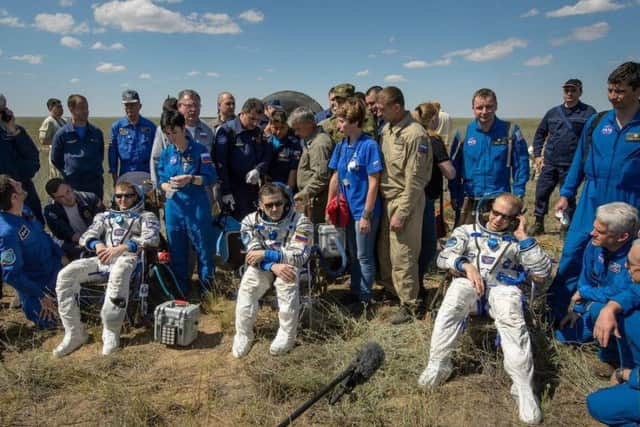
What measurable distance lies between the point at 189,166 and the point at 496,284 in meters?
3.41

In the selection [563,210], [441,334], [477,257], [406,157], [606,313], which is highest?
[406,157]

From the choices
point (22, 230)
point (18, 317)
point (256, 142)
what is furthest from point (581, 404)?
point (18, 317)

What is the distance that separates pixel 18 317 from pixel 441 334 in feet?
15.7

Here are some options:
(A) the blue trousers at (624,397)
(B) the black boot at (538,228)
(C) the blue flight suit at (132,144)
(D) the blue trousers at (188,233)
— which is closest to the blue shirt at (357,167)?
(D) the blue trousers at (188,233)

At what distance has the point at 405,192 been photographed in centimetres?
446

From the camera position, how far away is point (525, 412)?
3.22 meters

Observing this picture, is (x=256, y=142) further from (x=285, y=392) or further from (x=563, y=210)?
(x=563, y=210)

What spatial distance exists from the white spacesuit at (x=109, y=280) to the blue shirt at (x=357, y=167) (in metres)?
2.09

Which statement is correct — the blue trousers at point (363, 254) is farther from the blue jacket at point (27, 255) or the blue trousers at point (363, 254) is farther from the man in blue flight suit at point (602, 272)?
the blue jacket at point (27, 255)

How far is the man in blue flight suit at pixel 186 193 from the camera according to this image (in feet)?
16.4

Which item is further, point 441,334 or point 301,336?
point 301,336

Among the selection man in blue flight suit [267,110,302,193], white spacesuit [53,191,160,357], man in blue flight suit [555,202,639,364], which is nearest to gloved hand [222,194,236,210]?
man in blue flight suit [267,110,302,193]

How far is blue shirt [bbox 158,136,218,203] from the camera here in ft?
16.5

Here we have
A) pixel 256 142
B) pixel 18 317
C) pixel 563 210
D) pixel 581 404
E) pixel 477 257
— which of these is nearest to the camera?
pixel 581 404
